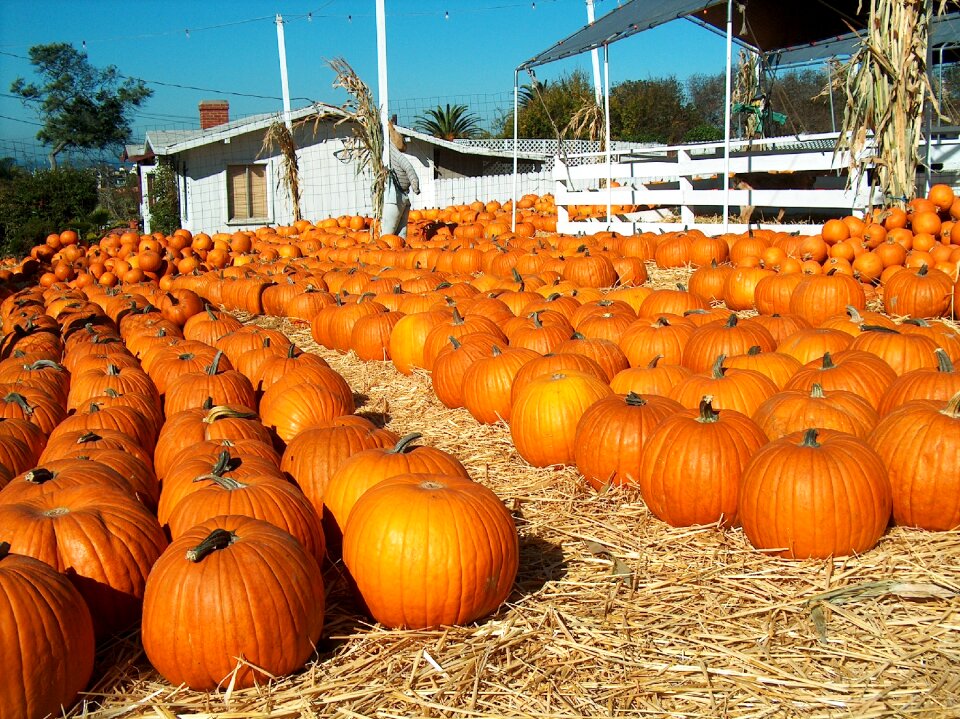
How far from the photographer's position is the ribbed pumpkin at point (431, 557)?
8.68ft

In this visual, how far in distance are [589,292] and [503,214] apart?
9.72m

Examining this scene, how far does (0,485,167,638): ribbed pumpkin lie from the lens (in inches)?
107

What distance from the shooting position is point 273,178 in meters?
24.4

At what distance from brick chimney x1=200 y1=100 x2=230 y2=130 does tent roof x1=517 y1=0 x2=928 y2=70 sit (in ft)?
70.9

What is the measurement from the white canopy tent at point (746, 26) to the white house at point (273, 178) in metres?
10.7

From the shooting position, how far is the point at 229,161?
24.1 m

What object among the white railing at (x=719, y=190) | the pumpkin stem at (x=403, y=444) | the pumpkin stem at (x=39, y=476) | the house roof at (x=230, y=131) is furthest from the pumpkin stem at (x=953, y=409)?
the house roof at (x=230, y=131)

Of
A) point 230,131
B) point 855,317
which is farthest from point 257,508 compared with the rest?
point 230,131

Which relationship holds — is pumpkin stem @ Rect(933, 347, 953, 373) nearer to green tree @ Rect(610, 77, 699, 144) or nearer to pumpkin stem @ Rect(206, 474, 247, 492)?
pumpkin stem @ Rect(206, 474, 247, 492)

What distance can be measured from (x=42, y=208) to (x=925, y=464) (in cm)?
2427

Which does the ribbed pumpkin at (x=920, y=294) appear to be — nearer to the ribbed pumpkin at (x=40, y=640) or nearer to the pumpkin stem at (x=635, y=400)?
the pumpkin stem at (x=635, y=400)

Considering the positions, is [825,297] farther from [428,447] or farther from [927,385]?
[428,447]

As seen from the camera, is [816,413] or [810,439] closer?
[810,439]

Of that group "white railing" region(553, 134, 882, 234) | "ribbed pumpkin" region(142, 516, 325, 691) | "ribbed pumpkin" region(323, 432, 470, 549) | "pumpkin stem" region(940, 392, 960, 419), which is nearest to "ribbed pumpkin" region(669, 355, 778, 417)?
"pumpkin stem" region(940, 392, 960, 419)
